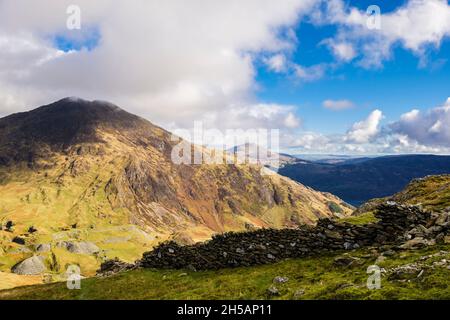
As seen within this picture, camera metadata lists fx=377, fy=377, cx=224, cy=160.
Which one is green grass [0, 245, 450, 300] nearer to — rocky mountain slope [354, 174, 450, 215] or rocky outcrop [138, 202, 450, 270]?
rocky outcrop [138, 202, 450, 270]

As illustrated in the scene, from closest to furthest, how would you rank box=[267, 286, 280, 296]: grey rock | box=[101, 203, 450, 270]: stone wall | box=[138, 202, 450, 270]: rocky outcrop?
box=[267, 286, 280, 296]: grey rock → box=[138, 202, 450, 270]: rocky outcrop → box=[101, 203, 450, 270]: stone wall

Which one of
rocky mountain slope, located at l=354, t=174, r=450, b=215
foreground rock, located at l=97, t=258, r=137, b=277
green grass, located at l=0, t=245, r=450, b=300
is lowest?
foreground rock, located at l=97, t=258, r=137, b=277

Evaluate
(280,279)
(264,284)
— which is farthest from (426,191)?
(264,284)

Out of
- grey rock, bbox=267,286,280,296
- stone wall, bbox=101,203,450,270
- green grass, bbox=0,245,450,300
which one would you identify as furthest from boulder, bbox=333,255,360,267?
grey rock, bbox=267,286,280,296

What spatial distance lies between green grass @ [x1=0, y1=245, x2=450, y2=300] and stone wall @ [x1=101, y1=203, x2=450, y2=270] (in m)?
1.19

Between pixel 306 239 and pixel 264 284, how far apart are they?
257 inches

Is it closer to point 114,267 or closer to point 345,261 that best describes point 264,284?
point 345,261

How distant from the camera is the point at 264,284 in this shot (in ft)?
81.5

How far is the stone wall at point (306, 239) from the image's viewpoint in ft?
90.4

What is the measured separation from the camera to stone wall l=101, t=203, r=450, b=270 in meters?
27.6

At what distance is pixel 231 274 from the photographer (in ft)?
95.6
